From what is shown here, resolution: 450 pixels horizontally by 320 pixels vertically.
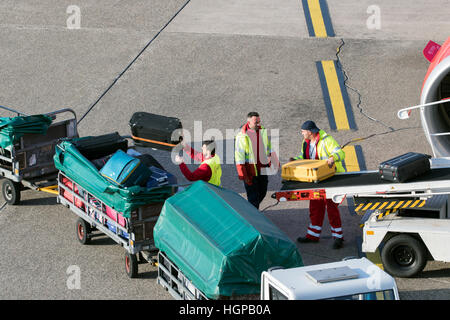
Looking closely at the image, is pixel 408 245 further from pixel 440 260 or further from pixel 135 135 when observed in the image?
pixel 135 135

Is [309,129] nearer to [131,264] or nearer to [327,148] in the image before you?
[327,148]

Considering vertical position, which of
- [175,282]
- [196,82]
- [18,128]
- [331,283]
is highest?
[196,82]

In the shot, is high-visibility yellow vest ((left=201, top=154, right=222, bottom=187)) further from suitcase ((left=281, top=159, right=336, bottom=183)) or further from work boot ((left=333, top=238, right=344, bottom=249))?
work boot ((left=333, top=238, right=344, bottom=249))

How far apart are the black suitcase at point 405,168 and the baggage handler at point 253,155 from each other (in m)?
2.19

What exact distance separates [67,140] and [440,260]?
20.6 feet

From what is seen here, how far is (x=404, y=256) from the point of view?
35.0 feet

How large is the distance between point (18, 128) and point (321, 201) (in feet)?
17.9

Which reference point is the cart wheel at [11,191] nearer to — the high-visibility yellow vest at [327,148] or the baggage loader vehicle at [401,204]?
the baggage loader vehicle at [401,204]

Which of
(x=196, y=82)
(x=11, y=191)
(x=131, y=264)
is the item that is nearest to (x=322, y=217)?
(x=131, y=264)

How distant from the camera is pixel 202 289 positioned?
880 cm

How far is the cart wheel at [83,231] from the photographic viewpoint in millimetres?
11844

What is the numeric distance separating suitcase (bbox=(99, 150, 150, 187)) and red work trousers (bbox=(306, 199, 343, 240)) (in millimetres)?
2752

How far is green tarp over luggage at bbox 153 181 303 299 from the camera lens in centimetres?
865

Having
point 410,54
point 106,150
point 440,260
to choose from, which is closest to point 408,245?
point 440,260
